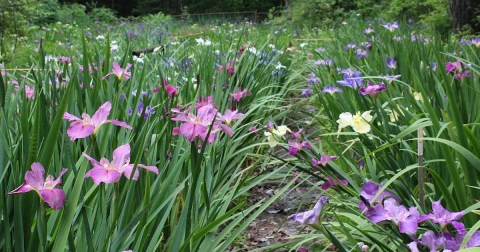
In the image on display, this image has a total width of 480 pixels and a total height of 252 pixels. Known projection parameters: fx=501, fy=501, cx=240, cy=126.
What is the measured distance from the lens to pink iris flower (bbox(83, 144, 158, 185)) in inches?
30.2

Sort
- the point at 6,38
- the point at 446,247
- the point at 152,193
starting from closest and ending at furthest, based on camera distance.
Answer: the point at 446,247
the point at 152,193
the point at 6,38

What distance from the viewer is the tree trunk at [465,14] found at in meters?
4.45

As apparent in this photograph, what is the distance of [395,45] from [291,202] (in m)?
1.36

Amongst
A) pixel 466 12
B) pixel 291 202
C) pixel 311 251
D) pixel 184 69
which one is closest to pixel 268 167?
pixel 291 202

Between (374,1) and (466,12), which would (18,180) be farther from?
(374,1)

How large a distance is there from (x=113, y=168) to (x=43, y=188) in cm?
11

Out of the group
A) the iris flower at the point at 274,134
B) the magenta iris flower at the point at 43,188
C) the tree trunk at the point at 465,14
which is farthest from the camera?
the tree trunk at the point at 465,14

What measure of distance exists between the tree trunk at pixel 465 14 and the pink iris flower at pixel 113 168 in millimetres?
4284

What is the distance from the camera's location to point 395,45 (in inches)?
112

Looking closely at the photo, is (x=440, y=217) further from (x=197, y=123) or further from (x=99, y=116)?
(x=99, y=116)

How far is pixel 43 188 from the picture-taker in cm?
74

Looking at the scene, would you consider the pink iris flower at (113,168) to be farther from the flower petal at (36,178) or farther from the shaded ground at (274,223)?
the shaded ground at (274,223)

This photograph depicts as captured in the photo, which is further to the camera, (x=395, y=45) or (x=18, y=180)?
(x=395, y=45)

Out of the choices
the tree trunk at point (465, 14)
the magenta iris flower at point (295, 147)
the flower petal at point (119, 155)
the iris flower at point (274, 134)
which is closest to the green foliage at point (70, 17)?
the tree trunk at point (465, 14)
